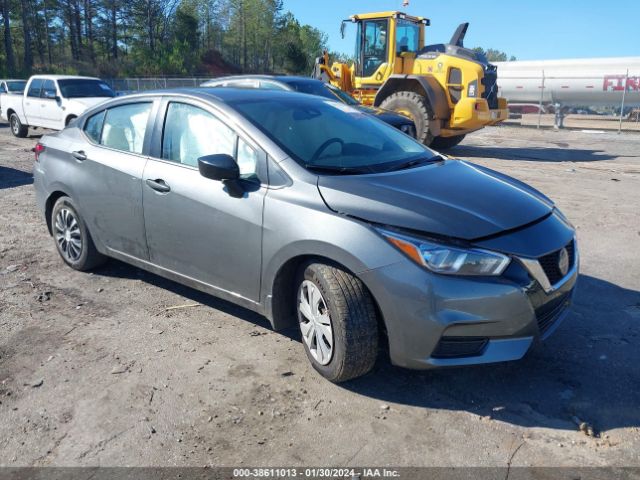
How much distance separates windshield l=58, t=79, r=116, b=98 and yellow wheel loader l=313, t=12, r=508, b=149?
6.30 meters

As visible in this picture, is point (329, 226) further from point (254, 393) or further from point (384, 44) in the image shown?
point (384, 44)

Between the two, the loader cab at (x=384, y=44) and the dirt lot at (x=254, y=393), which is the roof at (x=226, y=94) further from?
the loader cab at (x=384, y=44)

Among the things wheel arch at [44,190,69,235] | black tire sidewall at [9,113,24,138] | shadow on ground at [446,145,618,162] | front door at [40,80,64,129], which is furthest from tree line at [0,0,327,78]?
wheel arch at [44,190,69,235]

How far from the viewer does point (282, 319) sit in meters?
3.57

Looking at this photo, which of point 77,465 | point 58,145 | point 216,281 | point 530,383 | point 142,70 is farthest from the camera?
point 142,70

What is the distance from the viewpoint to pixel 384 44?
1443 cm

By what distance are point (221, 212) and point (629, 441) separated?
2.64m

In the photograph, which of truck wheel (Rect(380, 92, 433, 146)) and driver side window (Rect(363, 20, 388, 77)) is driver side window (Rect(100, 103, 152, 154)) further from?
driver side window (Rect(363, 20, 388, 77))

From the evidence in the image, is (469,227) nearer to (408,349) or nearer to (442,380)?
(408,349)

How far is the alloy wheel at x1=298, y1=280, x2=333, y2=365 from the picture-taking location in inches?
128

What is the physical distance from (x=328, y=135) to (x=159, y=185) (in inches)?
50.3

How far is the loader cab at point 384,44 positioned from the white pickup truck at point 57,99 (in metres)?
6.90

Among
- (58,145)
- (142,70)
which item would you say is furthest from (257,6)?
(58,145)

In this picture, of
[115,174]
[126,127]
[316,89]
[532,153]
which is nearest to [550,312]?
[115,174]
